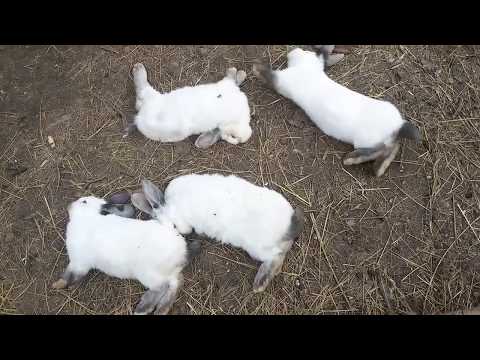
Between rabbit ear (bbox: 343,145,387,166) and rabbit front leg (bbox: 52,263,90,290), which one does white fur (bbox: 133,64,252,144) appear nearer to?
rabbit ear (bbox: 343,145,387,166)

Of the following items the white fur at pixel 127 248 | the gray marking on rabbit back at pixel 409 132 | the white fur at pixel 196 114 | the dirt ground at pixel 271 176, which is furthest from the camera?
the white fur at pixel 196 114

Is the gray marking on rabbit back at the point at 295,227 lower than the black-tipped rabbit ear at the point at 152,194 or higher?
lower

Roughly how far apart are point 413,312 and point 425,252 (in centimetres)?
48

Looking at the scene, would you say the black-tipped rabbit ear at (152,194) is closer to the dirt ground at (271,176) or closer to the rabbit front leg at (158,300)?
the dirt ground at (271,176)

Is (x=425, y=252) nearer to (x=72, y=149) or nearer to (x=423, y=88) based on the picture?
(x=423, y=88)

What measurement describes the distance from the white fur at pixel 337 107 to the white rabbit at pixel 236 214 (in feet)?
2.63

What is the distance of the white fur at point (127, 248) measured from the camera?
11.3 feet

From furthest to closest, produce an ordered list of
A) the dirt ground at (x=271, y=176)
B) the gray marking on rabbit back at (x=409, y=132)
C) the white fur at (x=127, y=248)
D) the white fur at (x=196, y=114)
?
the white fur at (x=196, y=114) < the gray marking on rabbit back at (x=409, y=132) < the dirt ground at (x=271, y=176) < the white fur at (x=127, y=248)

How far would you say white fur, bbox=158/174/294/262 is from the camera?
3.44 metres

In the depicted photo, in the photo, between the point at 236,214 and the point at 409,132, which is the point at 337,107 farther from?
the point at 236,214

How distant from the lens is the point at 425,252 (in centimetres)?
359

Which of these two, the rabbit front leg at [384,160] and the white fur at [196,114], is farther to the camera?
the white fur at [196,114]

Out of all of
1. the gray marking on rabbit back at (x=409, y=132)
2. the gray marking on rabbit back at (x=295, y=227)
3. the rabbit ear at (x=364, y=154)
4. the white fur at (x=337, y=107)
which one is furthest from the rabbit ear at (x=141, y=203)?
the gray marking on rabbit back at (x=409, y=132)

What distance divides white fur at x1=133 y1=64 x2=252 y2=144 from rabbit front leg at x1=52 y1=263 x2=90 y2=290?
4.21 ft
